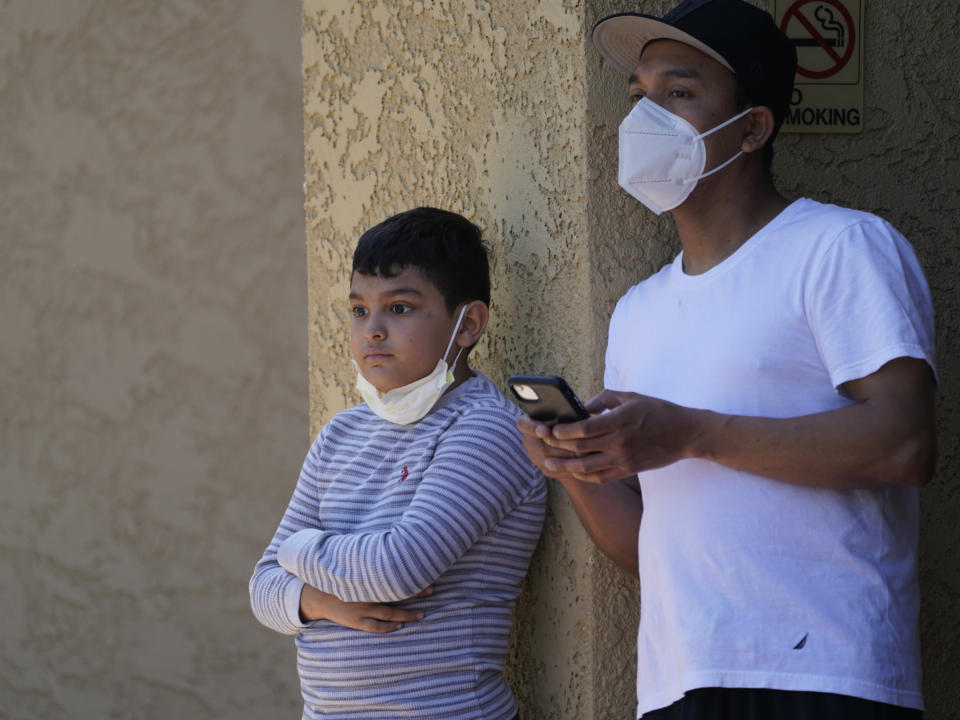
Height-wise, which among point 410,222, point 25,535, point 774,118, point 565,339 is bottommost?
point 25,535

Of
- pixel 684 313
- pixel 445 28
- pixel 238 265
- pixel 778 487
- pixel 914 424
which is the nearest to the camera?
pixel 914 424

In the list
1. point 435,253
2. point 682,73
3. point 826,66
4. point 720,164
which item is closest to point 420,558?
point 435,253

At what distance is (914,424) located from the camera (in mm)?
1915

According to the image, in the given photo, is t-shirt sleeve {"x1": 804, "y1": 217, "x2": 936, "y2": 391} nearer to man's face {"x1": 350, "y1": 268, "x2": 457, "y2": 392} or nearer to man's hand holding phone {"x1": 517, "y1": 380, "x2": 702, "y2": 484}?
man's hand holding phone {"x1": 517, "y1": 380, "x2": 702, "y2": 484}

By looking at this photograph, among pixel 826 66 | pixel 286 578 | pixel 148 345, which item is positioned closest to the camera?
pixel 286 578

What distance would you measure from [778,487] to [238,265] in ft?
13.0

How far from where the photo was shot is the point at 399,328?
2.63 m

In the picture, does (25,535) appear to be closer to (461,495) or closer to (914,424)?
(461,495)

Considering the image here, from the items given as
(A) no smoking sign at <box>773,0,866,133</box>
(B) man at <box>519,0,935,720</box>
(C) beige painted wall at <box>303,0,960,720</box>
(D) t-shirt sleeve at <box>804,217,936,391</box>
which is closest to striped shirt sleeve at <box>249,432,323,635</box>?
(C) beige painted wall at <box>303,0,960,720</box>

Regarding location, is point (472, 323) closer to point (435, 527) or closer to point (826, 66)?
point (435, 527)

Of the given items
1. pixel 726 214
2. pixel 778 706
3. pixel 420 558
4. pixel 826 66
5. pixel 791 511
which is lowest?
pixel 778 706

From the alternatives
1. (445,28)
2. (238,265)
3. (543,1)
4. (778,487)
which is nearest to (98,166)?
(238,265)

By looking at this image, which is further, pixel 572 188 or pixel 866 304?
pixel 572 188

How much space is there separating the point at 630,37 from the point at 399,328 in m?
0.75
